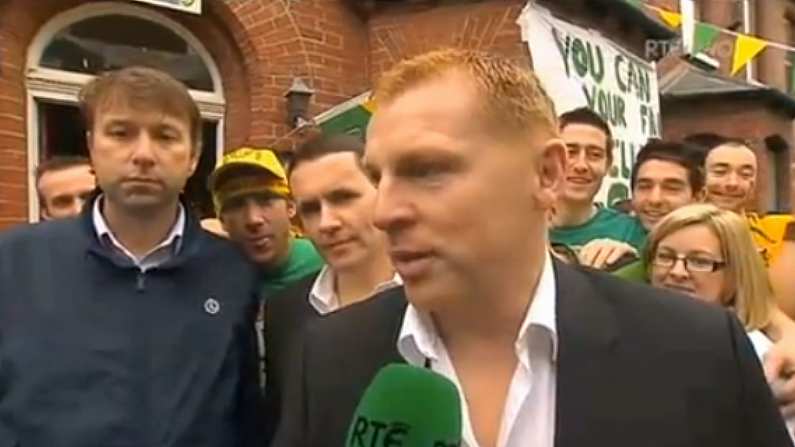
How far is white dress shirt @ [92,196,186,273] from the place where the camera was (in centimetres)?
258

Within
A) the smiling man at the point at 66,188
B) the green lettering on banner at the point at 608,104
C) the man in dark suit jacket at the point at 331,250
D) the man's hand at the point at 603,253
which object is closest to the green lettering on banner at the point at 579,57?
the green lettering on banner at the point at 608,104

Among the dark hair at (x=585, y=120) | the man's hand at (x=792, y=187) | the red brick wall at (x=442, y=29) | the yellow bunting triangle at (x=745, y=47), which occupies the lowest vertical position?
the dark hair at (x=585, y=120)

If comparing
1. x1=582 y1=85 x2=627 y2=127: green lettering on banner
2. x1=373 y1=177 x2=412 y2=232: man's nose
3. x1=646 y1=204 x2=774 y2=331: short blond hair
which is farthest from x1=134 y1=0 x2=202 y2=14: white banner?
x1=373 y1=177 x2=412 y2=232: man's nose

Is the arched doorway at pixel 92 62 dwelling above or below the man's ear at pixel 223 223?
above

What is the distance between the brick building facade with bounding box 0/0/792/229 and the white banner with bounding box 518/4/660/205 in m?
0.28

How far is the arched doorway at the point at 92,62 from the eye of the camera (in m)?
6.54

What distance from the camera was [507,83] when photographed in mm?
1671

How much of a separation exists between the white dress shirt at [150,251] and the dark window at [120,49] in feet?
14.1

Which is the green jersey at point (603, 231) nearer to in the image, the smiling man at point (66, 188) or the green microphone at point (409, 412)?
the smiling man at point (66, 188)

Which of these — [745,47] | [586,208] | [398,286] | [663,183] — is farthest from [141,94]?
[745,47]

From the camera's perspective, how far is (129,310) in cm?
252

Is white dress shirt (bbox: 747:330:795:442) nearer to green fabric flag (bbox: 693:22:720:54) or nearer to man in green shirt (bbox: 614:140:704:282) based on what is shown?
man in green shirt (bbox: 614:140:704:282)

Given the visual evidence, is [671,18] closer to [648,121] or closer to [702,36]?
[702,36]

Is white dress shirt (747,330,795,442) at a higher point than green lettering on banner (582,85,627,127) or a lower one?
lower
